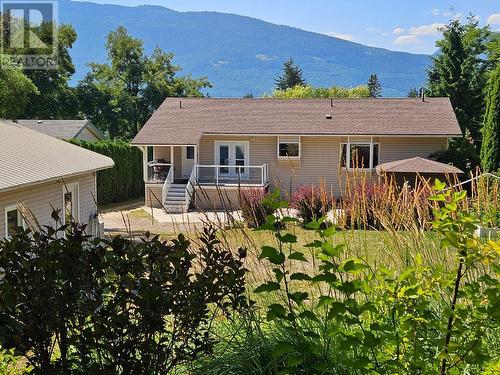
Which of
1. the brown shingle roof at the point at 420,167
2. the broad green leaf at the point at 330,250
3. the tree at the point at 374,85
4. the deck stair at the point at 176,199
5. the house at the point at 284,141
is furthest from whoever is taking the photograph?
the tree at the point at 374,85

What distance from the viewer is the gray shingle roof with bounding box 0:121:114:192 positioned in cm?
955

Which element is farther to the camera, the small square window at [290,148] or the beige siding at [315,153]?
the small square window at [290,148]

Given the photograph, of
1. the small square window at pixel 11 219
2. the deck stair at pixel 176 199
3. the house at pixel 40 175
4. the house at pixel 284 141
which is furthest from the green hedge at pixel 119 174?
the small square window at pixel 11 219

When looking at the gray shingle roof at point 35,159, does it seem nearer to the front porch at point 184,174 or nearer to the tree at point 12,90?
the tree at point 12,90

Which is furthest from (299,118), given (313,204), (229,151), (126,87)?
(126,87)

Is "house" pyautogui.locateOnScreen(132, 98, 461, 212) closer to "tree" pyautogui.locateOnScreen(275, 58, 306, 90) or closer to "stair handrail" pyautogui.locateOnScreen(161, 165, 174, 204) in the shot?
"stair handrail" pyautogui.locateOnScreen(161, 165, 174, 204)

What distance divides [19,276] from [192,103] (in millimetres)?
24508

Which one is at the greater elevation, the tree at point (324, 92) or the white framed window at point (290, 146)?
the tree at point (324, 92)

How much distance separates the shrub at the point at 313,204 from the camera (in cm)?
367

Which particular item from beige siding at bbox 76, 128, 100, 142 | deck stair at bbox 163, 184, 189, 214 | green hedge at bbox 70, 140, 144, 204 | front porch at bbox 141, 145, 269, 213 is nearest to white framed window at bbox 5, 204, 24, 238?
deck stair at bbox 163, 184, 189, 214

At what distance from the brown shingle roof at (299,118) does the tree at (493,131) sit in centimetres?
336

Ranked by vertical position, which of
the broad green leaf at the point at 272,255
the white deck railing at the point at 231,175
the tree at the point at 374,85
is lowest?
the white deck railing at the point at 231,175

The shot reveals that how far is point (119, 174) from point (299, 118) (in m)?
8.51

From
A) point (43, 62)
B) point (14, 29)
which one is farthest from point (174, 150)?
point (43, 62)
